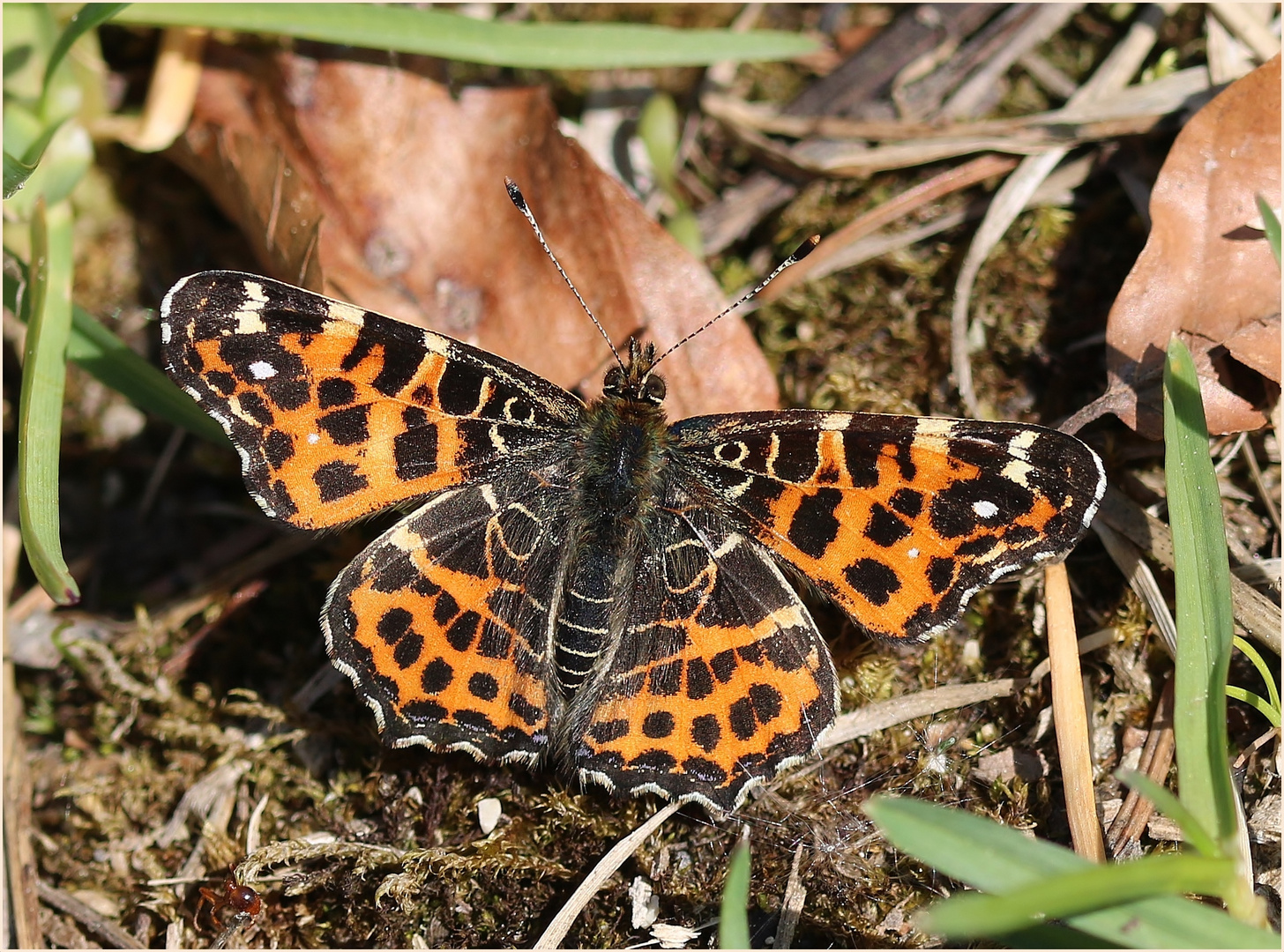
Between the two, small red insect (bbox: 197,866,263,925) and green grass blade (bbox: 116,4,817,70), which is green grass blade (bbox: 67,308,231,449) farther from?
small red insect (bbox: 197,866,263,925)

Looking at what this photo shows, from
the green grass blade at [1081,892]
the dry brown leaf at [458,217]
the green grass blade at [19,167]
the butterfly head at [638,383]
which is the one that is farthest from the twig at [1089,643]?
the green grass blade at [19,167]

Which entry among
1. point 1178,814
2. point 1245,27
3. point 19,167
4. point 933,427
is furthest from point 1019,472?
point 19,167

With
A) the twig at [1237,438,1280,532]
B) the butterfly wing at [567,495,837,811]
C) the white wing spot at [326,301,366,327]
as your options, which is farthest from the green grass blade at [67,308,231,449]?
the twig at [1237,438,1280,532]

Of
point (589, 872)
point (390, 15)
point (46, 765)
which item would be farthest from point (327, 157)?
point (589, 872)

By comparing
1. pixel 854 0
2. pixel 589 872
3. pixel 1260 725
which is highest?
pixel 854 0

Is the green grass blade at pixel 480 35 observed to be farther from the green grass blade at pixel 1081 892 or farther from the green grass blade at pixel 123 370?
the green grass blade at pixel 1081 892

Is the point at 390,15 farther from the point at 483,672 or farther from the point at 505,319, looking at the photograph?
the point at 483,672
